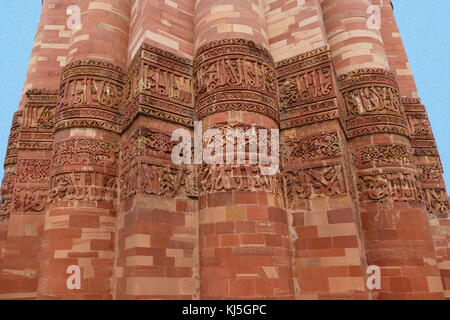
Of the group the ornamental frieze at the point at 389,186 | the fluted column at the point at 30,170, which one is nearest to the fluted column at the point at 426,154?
the ornamental frieze at the point at 389,186

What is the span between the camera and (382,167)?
727 cm

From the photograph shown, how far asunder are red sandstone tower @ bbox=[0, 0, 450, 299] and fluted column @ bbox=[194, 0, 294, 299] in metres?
0.03

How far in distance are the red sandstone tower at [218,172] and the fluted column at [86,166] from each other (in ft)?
0.09

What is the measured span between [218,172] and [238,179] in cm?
39

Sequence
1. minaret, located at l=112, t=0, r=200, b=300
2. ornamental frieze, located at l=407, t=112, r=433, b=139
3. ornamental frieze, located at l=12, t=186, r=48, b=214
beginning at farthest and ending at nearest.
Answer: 1. ornamental frieze, located at l=407, t=112, r=433, b=139
2. ornamental frieze, located at l=12, t=186, r=48, b=214
3. minaret, located at l=112, t=0, r=200, b=300

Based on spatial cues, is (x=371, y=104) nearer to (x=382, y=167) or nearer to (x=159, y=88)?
(x=382, y=167)

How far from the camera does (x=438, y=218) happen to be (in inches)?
356

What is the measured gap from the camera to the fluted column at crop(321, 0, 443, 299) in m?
6.58

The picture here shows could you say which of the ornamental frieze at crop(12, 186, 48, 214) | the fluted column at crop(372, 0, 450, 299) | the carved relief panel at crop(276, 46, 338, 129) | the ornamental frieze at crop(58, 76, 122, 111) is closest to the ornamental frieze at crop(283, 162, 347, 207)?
the carved relief panel at crop(276, 46, 338, 129)

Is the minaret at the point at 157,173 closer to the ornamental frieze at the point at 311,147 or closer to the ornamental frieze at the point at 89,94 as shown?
the ornamental frieze at the point at 89,94

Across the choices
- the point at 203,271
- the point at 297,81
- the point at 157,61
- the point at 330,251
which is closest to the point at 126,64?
the point at 157,61

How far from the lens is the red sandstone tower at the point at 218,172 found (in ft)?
18.9

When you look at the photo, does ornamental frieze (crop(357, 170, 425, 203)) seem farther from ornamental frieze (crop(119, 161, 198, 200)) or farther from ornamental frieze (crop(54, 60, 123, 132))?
ornamental frieze (crop(54, 60, 123, 132))

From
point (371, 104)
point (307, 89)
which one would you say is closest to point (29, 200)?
point (307, 89)
